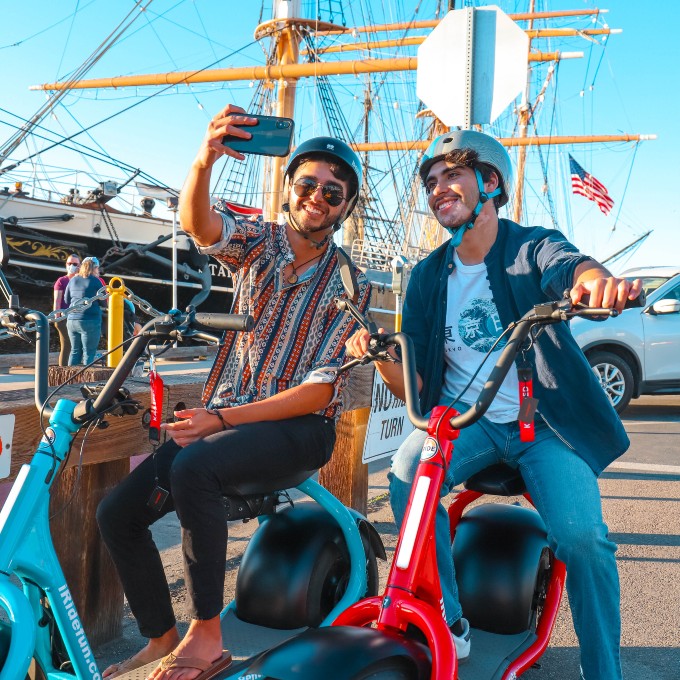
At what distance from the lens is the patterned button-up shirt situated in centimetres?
277

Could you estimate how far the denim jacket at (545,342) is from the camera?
261 centimetres

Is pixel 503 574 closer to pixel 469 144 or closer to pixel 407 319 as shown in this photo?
pixel 407 319

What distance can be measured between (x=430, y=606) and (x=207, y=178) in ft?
5.16

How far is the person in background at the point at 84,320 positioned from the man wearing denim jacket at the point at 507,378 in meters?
9.49

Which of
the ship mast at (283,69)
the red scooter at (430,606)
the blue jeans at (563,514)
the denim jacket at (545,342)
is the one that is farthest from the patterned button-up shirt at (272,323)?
the ship mast at (283,69)

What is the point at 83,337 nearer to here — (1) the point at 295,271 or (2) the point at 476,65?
(2) the point at 476,65

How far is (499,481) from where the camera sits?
8.91 feet

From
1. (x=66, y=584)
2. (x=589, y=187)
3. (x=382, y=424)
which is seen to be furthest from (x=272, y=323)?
(x=589, y=187)

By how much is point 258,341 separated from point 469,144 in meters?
1.08

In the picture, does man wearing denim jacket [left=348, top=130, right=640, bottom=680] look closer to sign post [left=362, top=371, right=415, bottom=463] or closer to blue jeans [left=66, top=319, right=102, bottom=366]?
sign post [left=362, top=371, right=415, bottom=463]

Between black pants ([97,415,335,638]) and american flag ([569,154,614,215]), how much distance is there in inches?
896

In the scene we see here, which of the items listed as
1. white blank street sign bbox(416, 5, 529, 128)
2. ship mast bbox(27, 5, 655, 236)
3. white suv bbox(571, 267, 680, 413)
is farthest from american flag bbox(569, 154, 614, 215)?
white blank street sign bbox(416, 5, 529, 128)

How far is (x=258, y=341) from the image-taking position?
2.81 m

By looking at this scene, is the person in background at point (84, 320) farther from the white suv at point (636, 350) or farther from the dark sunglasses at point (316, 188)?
the dark sunglasses at point (316, 188)
